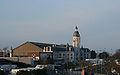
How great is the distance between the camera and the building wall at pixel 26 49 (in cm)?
4723

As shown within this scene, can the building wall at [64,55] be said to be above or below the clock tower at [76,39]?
below

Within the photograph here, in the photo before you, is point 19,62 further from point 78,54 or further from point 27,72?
point 78,54

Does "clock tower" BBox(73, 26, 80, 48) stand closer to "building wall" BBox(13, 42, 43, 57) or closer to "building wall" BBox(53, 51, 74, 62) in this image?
"building wall" BBox(53, 51, 74, 62)

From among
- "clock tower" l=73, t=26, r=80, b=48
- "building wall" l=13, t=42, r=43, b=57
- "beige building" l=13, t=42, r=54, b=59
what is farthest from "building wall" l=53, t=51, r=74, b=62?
"clock tower" l=73, t=26, r=80, b=48

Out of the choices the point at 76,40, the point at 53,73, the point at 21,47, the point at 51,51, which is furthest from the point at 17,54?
the point at 53,73

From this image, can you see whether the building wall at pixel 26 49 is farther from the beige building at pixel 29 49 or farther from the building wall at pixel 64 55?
the building wall at pixel 64 55

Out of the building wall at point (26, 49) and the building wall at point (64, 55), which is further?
the building wall at point (64, 55)

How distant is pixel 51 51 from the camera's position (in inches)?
1843

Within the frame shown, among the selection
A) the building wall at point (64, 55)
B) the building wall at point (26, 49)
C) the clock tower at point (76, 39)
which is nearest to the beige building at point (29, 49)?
the building wall at point (26, 49)

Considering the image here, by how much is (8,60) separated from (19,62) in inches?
111

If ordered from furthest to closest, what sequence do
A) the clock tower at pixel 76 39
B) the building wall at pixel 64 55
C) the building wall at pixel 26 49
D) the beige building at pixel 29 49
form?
1. the clock tower at pixel 76 39
2. the building wall at pixel 64 55
3. the building wall at pixel 26 49
4. the beige building at pixel 29 49

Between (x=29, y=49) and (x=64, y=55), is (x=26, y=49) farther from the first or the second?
(x=64, y=55)

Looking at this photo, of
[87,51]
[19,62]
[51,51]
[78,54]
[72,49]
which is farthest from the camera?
[87,51]

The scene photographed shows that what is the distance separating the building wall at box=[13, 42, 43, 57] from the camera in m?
47.2
